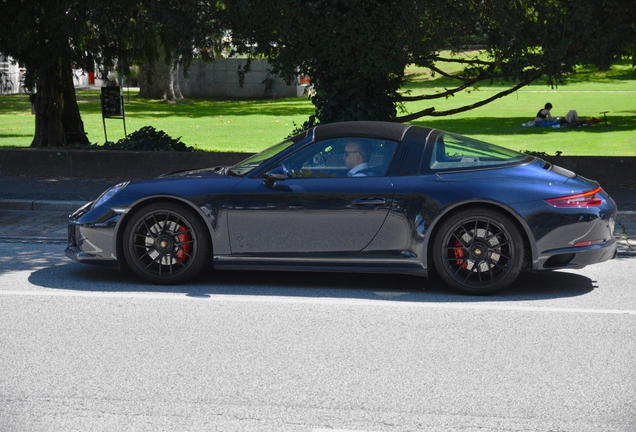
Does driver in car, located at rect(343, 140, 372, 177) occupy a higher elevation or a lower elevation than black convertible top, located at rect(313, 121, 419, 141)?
lower

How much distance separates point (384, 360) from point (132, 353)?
149cm

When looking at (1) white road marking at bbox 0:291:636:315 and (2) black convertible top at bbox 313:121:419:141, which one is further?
(2) black convertible top at bbox 313:121:419:141

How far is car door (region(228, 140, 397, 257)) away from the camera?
23.5 ft

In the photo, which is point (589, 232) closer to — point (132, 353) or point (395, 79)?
point (132, 353)

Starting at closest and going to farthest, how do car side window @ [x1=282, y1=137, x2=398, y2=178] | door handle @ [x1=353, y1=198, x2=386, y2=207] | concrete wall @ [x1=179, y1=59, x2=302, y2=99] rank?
door handle @ [x1=353, y1=198, x2=386, y2=207]
car side window @ [x1=282, y1=137, x2=398, y2=178]
concrete wall @ [x1=179, y1=59, x2=302, y2=99]

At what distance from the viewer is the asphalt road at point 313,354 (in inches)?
179

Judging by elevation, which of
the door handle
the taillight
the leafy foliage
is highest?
the door handle

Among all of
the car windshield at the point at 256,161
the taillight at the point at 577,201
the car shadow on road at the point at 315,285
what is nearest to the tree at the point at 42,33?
the car shadow on road at the point at 315,285

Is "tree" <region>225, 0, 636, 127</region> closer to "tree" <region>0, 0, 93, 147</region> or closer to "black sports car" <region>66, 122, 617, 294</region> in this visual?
"tree" <region>0, 0, 93, 147</region>

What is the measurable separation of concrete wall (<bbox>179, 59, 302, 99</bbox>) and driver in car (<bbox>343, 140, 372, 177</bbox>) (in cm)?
4072

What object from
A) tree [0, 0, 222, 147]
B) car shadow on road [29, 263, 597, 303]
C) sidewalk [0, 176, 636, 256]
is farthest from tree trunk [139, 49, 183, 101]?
car shadow on road [29, 263, 597, 303]

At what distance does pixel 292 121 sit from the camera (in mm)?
23188

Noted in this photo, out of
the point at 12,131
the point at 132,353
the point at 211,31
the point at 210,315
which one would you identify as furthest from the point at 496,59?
the point at 12,131

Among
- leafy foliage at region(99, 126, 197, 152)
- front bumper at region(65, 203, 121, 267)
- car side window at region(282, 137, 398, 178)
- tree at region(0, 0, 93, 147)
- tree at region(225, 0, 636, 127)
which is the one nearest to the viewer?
car side window at region(282, 137, 398, 178)
